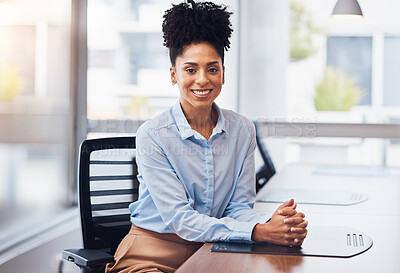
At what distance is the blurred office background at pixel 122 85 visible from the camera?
2877mm

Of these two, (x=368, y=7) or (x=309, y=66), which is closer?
(x=368, y=7)

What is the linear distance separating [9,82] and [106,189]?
1.00m

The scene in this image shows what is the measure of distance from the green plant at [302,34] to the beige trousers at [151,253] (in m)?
6.23

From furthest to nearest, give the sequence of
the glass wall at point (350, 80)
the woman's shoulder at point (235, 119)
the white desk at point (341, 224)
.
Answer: the glass wall at point (350, 80) → the woman's shoulder at point (235, 119) → the white desk at point (341, 224)

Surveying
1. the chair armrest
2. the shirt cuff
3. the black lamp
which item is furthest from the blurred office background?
the shirt cuff

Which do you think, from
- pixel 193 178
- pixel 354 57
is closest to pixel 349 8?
pixel 193 178

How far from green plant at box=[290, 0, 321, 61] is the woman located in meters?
6.01

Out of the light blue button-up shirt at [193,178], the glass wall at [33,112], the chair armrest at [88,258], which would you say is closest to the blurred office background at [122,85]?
the glass wall at [33,112]

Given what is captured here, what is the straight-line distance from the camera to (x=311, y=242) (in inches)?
63.2

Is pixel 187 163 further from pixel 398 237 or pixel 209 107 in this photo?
pixel 398 237

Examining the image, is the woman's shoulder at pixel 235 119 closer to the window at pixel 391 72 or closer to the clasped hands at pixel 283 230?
the clasped hands at pixel 283 230

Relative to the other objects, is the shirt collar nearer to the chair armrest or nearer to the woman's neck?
the woman's neck

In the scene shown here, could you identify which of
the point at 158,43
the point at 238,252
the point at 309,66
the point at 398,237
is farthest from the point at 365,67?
the point at 238,252

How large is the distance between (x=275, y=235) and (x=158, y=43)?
294 cm
